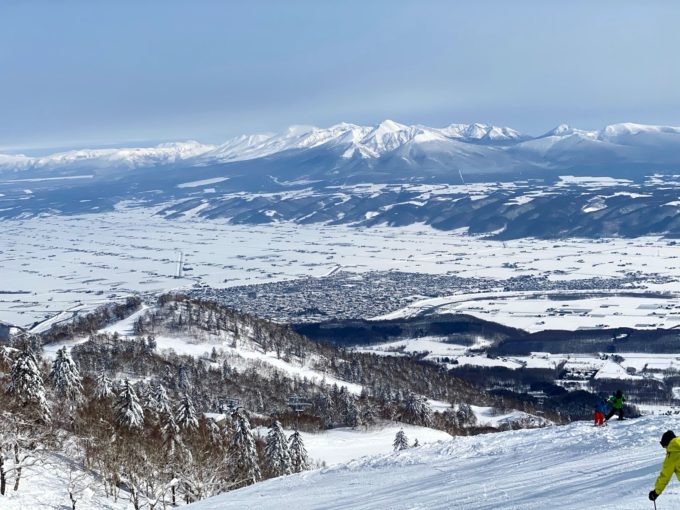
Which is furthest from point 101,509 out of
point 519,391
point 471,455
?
point 519,391

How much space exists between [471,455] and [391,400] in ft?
163

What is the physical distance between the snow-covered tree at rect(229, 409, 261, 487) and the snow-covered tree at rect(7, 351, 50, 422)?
25.0 feet

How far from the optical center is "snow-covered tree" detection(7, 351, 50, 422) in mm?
31500

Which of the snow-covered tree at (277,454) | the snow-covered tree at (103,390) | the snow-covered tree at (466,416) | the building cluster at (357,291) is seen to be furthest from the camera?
the building cluster at (357,291)

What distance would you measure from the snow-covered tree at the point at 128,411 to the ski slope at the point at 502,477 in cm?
1264

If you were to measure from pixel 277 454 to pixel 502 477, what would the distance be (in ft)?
67.0

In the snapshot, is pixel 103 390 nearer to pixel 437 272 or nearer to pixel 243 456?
pixel 243 456

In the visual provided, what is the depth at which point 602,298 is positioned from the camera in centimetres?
13038

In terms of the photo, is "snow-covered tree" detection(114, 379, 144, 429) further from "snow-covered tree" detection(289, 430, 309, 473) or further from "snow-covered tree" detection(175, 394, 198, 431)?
"snow-covered tree" detection(289, 430, 309, 473)

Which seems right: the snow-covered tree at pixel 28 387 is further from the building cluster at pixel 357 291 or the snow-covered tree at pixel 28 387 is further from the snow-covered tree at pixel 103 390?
the building cluster at pixel 357 291

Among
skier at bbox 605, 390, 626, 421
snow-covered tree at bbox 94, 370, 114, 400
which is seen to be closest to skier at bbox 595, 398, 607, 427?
skier at bbox 605, 390, 626, 421

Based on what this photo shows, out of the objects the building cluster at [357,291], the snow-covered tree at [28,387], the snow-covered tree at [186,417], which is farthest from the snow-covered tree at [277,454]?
the building cluster at [357,291]

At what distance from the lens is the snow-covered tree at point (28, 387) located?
31.5 meters

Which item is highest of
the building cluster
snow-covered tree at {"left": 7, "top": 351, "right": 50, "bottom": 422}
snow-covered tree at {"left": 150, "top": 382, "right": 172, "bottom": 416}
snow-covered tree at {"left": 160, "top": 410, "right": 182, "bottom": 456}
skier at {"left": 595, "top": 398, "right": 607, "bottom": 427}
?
skier at {"left": 595, "top": 398, "right": 607, "bottom": 427}
